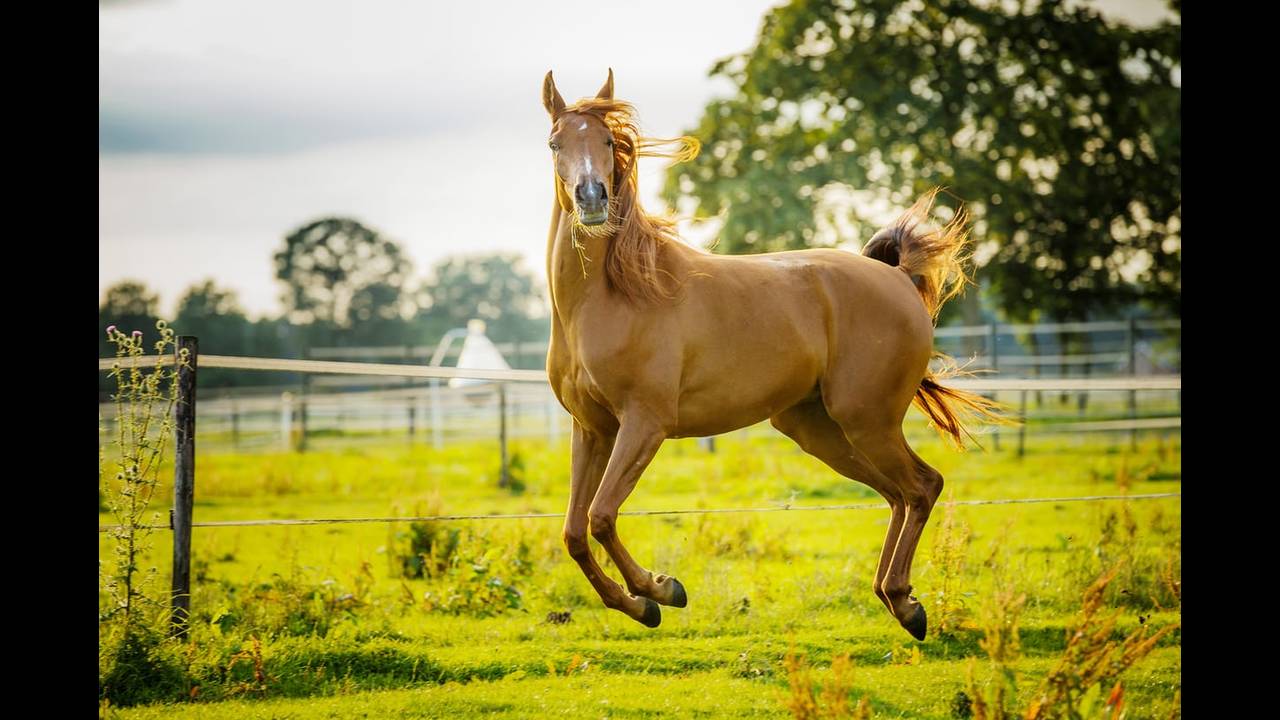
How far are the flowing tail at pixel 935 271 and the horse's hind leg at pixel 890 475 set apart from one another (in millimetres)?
491

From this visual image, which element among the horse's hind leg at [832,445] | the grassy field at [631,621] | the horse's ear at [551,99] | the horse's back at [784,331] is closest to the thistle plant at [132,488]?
the grassy field at [631,621]

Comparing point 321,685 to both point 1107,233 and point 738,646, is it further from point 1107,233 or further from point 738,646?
point 1107,233

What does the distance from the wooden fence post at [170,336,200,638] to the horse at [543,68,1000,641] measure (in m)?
2.32

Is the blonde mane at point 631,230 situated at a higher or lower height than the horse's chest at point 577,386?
higher

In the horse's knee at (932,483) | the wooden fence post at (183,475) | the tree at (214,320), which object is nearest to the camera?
the horse's knee at (932,483)

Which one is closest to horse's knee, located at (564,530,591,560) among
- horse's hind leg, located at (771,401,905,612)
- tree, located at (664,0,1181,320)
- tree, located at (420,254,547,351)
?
horse's hind leg, located at (771,401,905,612)

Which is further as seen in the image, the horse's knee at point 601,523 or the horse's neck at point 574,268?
the horse's neck at point 574,268

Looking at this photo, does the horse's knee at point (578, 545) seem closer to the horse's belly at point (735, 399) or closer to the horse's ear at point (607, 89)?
the horse's belly at point (735, 399)

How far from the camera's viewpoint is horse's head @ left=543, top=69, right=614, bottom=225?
3.64 meters

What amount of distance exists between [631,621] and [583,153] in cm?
327

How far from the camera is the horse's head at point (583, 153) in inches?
143

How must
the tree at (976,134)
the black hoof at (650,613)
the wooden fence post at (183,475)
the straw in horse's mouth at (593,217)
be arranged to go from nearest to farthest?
1. the straw in horse's mouth at (593,217)
2. the black hoof at (650,613)
3. the wooden fence post at (183,475)
4. the tree at (976,134)

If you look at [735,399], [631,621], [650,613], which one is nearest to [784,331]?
[735,399]

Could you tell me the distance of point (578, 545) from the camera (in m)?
4.15
